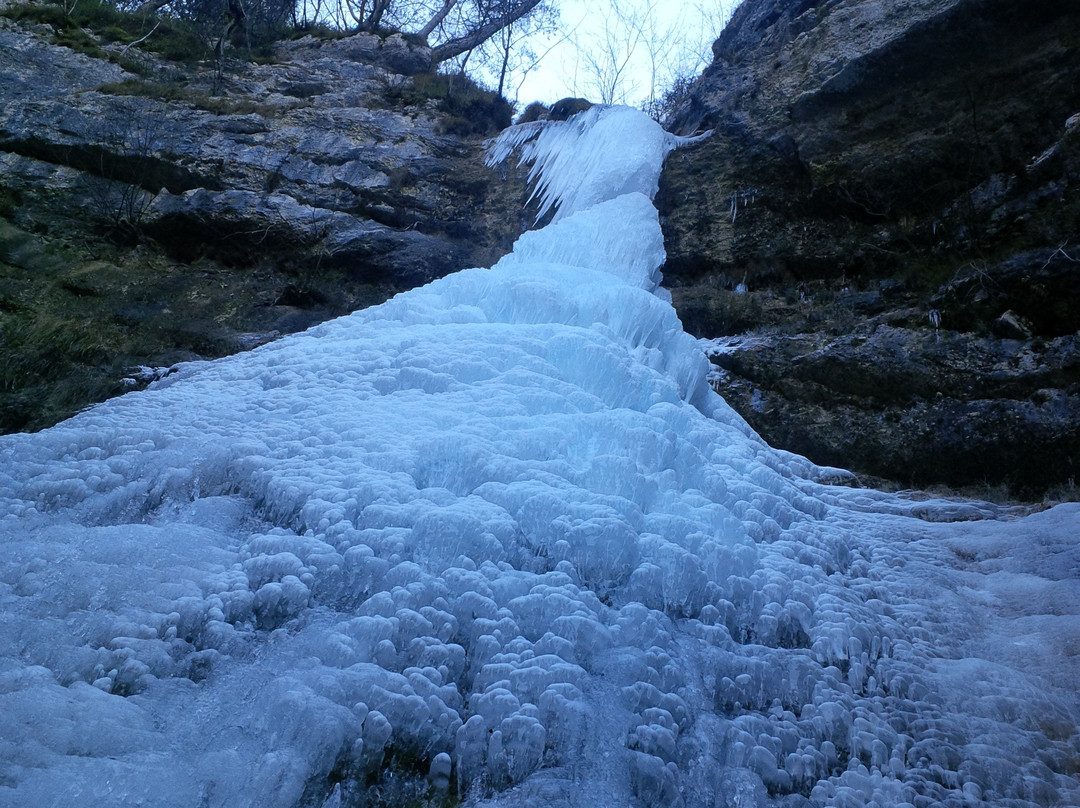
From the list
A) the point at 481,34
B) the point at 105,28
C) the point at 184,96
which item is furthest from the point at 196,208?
the point at 481,34

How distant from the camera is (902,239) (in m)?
5.53

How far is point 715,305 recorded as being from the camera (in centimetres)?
582

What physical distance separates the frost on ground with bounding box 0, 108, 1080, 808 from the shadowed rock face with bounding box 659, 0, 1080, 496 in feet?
2.91

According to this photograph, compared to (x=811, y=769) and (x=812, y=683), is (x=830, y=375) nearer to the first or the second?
(x=812, y=683)

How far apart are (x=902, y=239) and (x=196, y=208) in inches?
242

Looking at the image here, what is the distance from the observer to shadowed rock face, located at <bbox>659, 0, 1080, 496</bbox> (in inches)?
177

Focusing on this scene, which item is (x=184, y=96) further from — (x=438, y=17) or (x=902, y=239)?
(x=902, y=239)

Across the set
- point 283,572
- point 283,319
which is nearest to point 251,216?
point 283,319

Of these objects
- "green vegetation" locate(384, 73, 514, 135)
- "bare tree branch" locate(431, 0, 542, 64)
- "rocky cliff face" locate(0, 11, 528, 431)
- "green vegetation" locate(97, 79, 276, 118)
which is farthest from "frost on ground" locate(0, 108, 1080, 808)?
"bare tree branch" locate(431, 0, 542, 64)

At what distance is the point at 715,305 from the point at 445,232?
2.90 meters

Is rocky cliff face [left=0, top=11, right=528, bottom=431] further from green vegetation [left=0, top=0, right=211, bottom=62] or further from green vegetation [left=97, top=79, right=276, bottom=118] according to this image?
green vegetation [left=0, top=0, right=211, bottom=62]

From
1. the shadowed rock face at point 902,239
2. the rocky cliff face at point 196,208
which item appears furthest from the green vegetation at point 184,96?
the shadowed rock face at point 902,239

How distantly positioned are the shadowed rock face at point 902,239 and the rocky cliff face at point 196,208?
2.47 m

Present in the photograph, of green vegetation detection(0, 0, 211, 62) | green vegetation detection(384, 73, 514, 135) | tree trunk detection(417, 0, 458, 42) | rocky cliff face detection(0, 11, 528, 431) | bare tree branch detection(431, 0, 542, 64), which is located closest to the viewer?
rocky cliff face detection(0, 11, 528, 431)
